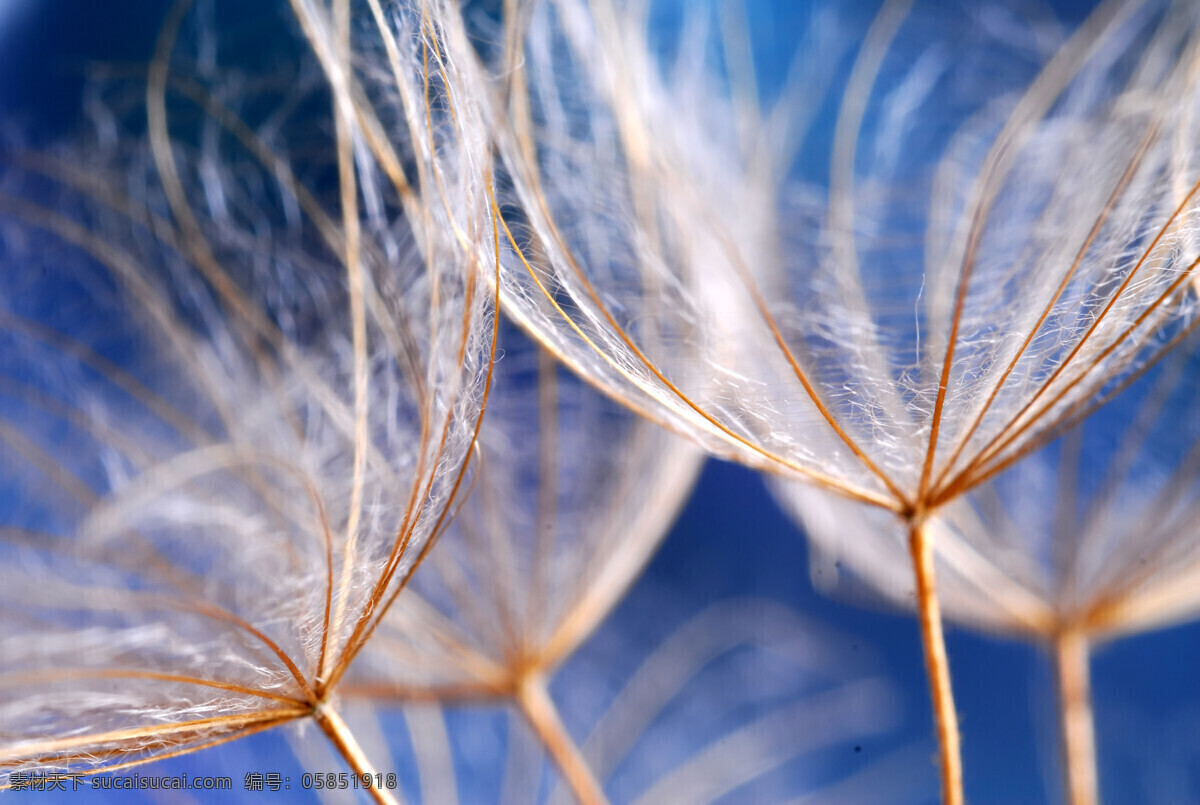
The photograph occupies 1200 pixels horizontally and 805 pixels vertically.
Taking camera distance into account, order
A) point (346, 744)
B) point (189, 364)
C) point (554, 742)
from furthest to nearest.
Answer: point (189, 364) < point (554, 742) < point (346, 744)

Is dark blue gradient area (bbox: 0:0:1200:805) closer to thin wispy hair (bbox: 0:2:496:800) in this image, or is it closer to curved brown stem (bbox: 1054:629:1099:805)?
thin wispy hair (bbox: 0:2:496:800)

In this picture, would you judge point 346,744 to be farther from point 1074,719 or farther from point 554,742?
point 1074,719

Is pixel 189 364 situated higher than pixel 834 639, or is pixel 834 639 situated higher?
pixel 189 364

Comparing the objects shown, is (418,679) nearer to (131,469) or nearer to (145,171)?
(131,469)

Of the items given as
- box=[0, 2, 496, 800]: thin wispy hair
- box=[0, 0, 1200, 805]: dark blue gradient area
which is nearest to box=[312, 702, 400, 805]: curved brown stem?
box=[0, 2, 496, 800]: thin wispy hair

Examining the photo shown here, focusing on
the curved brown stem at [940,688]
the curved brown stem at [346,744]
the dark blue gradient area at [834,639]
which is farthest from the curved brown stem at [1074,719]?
the curved brown stem at [346,744]

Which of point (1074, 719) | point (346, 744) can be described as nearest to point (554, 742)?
point (346, 744)

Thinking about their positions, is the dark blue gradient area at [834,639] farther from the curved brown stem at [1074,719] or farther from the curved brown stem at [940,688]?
the curved brown stem at [940,688]

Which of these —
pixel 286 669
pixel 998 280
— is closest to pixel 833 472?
pixel 998 280
